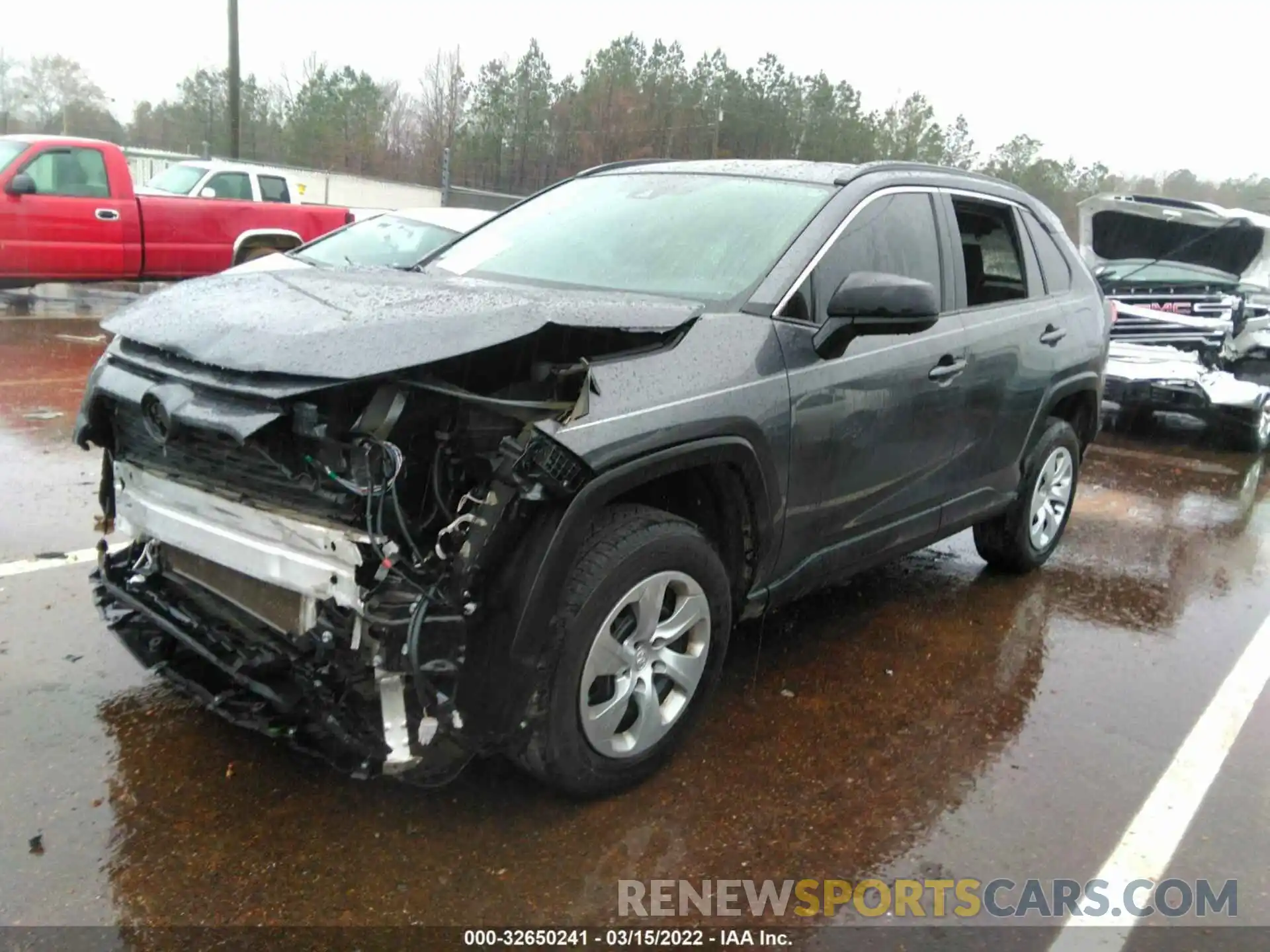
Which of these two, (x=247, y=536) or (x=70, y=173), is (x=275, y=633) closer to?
(x=247, y=536)

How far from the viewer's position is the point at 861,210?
3.76 metres

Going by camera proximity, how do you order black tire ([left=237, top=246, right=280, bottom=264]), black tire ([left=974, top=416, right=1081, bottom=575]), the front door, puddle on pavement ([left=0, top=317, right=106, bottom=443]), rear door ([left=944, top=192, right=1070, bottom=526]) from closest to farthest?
the front door
rear door ([left=944, top=192, right=1070, bottom=526])
black tire ([left=974, top=416, right=1081, bottom=575])
puddle on pavement ([left=0, top=317, right=106, bottom=443])
black tire ([left=237, top=246, right=280, bottom=264])

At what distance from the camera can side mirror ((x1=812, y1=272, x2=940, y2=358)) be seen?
3.18m

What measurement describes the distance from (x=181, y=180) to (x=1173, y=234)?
40.0 ft

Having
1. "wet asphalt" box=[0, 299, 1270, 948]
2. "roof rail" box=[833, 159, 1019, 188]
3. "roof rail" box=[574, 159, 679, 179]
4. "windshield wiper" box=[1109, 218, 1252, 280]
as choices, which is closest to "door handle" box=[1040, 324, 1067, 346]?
"roof rail" box=[833, 159, 1019, 188]

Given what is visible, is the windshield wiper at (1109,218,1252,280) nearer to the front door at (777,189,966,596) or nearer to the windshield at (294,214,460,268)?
the windshield at (294,214,460,268)

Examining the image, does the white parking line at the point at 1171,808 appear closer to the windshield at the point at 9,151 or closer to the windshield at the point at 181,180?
the windshield at the point at 9,151

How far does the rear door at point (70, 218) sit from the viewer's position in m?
11.0

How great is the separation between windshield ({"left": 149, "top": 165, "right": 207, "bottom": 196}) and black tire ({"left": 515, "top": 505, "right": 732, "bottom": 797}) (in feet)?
40.1

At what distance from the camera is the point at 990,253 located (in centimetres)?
457

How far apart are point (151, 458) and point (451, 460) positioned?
1007 mm

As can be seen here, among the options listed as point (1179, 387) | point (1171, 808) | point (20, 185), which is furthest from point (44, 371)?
point (1179, 387)

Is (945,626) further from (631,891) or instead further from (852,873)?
(631,891)

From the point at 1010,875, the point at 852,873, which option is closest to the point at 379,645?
the point at 852,873
